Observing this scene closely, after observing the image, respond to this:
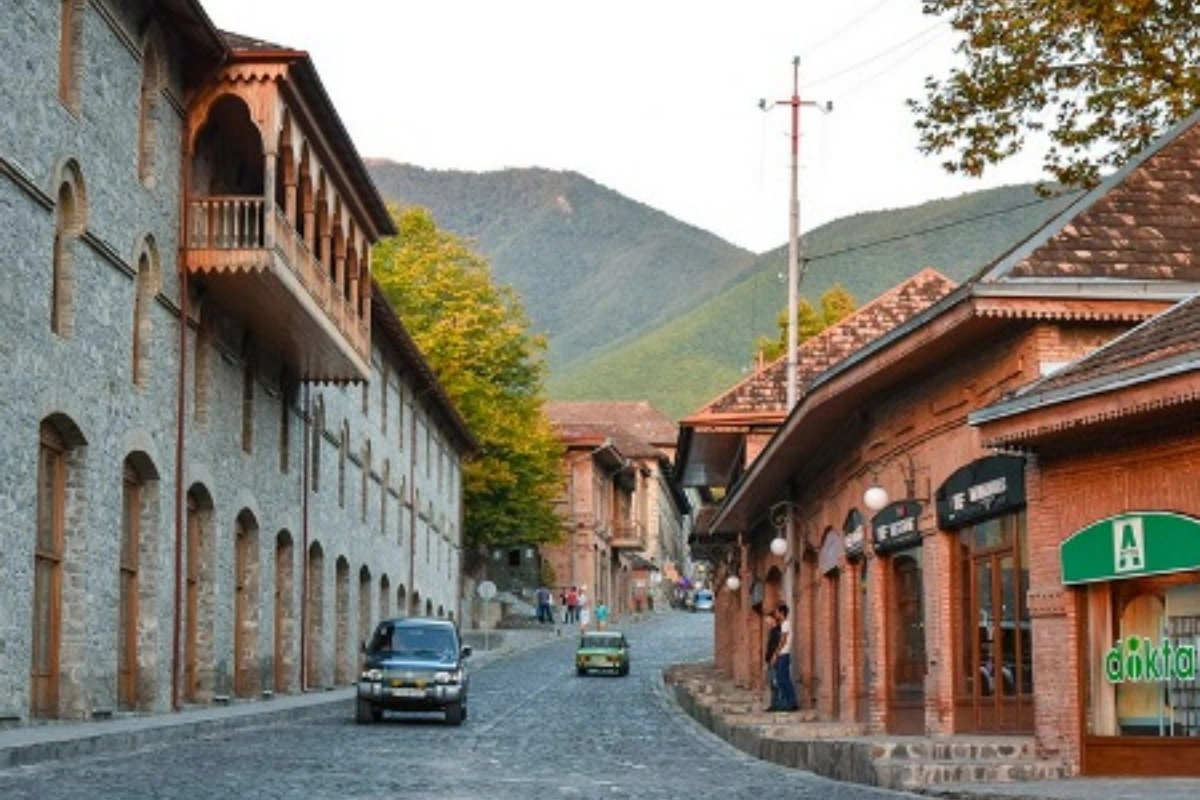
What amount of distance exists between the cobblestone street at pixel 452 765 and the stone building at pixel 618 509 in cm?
4483

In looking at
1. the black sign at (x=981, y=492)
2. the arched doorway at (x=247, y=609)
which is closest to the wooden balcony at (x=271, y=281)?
the arched doorway at (x=247, y=609)

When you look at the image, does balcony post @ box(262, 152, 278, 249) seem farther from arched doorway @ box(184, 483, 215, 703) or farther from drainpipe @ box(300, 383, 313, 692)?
drainpipe @ box(300, 383, 313, 692)

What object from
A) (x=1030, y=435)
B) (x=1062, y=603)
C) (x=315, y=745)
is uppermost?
(x=1030, y=435)

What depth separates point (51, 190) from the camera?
921 inches

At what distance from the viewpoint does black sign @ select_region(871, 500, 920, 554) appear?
23.0m

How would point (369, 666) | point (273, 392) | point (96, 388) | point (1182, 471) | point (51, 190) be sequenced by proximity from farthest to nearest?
point (273, 392)
point (369, 666)
point (96, 388)
point (51, 190)
point (1182, 471)

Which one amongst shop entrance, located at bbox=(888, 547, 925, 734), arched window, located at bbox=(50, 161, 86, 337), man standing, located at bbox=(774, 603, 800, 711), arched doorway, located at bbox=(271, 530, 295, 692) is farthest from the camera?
arched doorway, located at bbox=(271, 530, 295, 692)

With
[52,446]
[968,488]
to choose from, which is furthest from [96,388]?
[968,488]

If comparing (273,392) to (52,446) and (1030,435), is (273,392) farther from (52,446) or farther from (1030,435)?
(1030,435)

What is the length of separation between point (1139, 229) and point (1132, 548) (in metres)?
4.29

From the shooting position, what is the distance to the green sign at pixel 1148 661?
16156 millimetres

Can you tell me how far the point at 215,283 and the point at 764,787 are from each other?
16540 millimetres

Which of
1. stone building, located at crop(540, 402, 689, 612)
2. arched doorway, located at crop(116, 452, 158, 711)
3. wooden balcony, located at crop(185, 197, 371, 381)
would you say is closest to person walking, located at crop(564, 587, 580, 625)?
stone building, located at crop(540, 402, 689, 612)

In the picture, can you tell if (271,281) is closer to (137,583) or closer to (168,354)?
(168,354)
